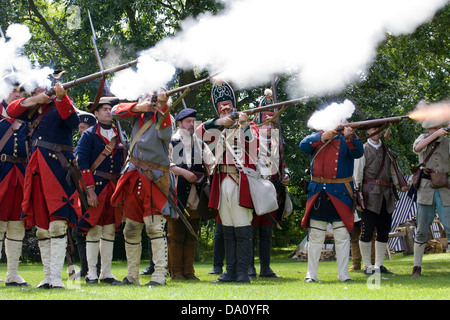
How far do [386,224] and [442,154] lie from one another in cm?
143

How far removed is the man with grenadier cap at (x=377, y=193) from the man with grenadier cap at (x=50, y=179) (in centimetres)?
460

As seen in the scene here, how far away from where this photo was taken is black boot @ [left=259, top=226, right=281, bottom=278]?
30.0 ft

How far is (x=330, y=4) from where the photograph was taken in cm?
826

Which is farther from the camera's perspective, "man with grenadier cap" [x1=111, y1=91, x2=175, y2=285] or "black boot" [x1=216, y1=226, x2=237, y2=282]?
"black boot" [x1=216, y1=226, x2=237, y2=282]

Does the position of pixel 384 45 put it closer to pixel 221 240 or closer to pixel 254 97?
pixel 254 97

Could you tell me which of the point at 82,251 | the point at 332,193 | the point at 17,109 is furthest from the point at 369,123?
the point at 82,251

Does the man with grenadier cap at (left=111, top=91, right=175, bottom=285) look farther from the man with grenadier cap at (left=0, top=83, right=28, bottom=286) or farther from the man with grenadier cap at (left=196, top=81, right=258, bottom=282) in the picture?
the man with grenadier cap at (left=0, top=83, right=28, bottom=286)

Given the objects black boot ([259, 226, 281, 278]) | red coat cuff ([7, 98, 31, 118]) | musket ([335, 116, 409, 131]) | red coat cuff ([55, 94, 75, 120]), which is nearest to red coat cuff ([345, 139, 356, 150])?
musket ([335, 116, 409, 131])

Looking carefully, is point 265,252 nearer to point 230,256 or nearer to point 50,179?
point 230,256

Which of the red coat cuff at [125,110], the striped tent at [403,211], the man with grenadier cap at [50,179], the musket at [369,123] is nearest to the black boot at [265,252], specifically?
the musket at [369,123]

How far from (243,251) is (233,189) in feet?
2.55

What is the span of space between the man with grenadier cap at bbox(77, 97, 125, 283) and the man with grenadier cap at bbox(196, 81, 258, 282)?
126 cm

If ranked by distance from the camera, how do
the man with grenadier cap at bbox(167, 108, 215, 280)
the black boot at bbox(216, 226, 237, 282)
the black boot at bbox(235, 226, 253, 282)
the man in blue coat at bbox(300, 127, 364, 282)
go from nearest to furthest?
the black boot at bbox(235, 226, 253, 282), the black boot at bbox(216, 226, 237, 282), the man in blue coat at bbox(300, 127, 364, 282), the man with grenadier cap at bbox(167, 108, 215, 280)
